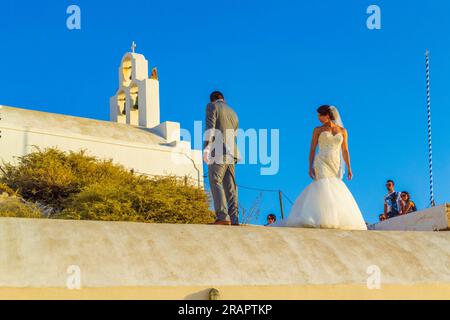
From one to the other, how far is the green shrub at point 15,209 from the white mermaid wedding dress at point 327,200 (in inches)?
258

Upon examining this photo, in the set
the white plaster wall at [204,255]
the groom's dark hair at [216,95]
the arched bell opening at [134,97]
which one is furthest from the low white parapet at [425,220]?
the arched bell opening at [134,97]

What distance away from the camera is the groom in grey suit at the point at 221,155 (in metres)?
9.66

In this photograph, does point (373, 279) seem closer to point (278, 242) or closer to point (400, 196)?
point (278, 242)

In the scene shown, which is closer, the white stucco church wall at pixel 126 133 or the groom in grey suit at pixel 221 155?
the groom in grey suit at pixel 221 155

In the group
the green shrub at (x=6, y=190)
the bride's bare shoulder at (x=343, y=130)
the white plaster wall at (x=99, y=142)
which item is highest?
the white plaster wall at (x=99, y=142)

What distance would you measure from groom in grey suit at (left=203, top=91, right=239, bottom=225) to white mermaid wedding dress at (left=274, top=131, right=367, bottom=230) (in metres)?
0.82

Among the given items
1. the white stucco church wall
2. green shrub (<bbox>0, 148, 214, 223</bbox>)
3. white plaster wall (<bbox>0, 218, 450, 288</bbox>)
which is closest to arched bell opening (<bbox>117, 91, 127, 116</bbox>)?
the white stucco church wall

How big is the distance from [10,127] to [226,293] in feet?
51.3

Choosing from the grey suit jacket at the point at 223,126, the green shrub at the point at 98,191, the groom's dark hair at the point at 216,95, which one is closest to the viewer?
the grey suit jacket at the point at 223,126

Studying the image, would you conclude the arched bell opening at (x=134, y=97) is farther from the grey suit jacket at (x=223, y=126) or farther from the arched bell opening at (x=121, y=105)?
the grey suit jacket at (x=223, y=126)

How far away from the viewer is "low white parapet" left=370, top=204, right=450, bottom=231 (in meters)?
13.4

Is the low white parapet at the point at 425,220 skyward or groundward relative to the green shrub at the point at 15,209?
groundward

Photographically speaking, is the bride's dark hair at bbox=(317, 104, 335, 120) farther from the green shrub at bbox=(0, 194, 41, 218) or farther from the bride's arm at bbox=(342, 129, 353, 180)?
the green shrub at bbox=(0, 194, 41, 218)

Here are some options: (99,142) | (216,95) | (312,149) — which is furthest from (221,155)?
(99,142)
